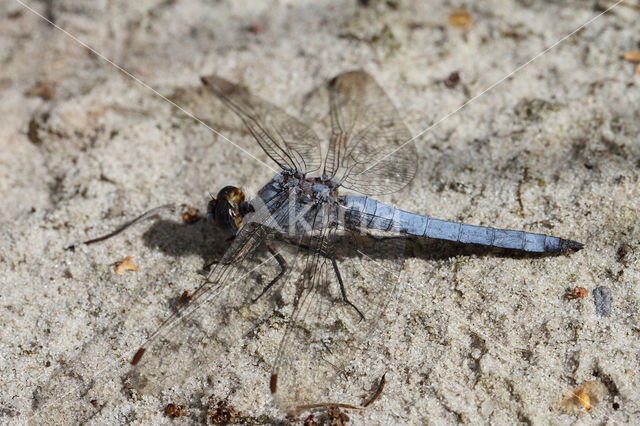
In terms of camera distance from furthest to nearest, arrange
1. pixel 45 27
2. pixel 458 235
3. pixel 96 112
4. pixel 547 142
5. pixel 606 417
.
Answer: pixel 45 27 → pixel 96 112 → pixel 547 142 → pixel 458 235 → pixel 606 417

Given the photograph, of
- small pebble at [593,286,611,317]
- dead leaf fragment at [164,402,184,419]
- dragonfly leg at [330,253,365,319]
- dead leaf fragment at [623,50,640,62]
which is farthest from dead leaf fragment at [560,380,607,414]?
dead leaf fragment at [623,50,640,62]

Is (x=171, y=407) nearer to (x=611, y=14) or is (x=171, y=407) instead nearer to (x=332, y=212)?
(x=332, y=212)

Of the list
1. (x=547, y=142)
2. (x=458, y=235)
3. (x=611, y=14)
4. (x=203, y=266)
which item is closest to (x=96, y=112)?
(x=203, y=266)

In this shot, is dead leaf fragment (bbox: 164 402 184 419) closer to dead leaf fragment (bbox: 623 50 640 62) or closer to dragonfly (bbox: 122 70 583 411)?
dragonfly (bbox: 122 70 583 411)

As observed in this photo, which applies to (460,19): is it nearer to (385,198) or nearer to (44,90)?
(385,198)

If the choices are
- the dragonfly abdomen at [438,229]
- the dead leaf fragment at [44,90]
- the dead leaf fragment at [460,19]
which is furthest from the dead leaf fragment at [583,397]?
the dead leaf fragment at [44,90]
